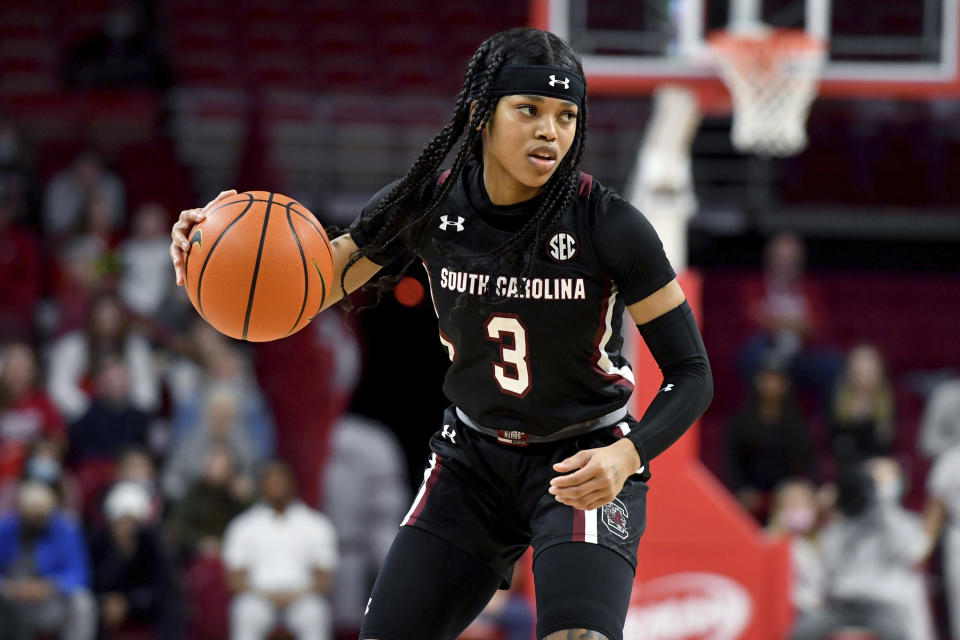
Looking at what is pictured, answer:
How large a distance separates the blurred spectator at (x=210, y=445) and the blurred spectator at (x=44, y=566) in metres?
0.95

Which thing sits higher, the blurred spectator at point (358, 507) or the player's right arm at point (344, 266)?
the player's right arm at point (344, 266)

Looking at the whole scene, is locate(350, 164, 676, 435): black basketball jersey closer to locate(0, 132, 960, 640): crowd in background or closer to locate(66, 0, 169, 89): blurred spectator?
locate(0, 132, 960, 640): crowd in background

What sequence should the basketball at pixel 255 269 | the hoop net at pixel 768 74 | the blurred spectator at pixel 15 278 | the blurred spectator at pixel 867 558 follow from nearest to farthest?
the basketball at pixel 255 269 < the hoop net at pixel 768 74 < the blurred spectator at pixel 867 558 < the blurred spectator at pixel 15 278

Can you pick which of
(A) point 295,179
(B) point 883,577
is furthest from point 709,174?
(B) point 883,577

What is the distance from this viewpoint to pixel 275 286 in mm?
4035

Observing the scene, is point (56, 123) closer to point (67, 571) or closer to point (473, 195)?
point (67, 571)

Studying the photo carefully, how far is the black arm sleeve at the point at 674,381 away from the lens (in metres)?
3.76

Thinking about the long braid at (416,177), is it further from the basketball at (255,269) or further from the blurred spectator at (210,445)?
the blurred spectator at (210,445)

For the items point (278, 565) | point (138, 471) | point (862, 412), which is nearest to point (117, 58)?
point (138, 471)

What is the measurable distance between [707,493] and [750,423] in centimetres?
177

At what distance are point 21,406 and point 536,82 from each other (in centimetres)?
721

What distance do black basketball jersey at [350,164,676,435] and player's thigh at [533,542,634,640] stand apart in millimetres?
366

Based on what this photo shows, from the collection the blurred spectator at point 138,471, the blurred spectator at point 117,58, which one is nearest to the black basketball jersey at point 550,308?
the blurred spectator at point 138,471

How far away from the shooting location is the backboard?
928 centimetres
